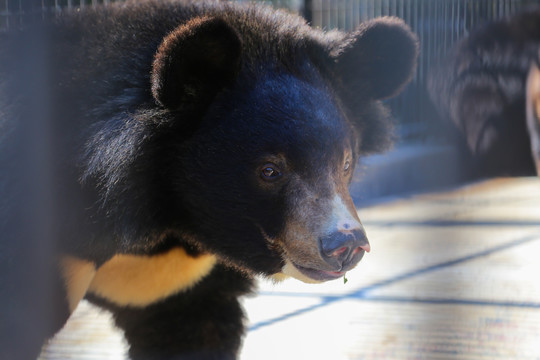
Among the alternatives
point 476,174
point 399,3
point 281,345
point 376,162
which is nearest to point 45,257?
point 281,345

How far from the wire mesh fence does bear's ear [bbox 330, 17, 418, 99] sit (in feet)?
13.6

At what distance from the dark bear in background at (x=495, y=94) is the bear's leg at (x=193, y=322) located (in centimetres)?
577

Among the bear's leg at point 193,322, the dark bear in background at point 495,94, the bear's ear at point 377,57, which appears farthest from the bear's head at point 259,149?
the dark bear in background at point 495,94

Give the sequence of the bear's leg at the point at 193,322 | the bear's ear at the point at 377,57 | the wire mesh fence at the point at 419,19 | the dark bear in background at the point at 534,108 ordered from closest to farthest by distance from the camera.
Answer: the bear's ear at the point at 377,57 → the bear's leg at the point at 193,322 → the wire mesh fence at the point at 419,19 → the dark bear in background at the point at 534,108

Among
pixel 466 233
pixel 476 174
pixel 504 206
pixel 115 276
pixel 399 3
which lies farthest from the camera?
pixel 476 174

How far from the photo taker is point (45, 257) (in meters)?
2.16

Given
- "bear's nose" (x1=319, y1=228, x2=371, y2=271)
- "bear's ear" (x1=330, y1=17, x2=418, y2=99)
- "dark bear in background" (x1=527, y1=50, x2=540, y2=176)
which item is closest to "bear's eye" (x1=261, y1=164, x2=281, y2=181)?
"bear's nose" (x1=319, y1=228, x2=371, y2=271)

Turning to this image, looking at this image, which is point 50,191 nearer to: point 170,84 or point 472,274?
point 170,84

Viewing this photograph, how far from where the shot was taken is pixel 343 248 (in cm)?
198

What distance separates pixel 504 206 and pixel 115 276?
4.44m

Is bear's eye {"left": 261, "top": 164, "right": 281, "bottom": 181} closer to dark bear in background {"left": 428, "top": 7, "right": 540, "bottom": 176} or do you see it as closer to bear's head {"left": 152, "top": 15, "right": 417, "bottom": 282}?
bear's head {"left": 152, "top": 15, "right": 417, "bottom": 282}

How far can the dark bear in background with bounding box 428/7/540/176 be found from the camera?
8242 millimetres

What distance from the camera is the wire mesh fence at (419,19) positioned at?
7.09 m

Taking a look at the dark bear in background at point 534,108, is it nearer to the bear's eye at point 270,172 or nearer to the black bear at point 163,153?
the black bear at point 163,153
